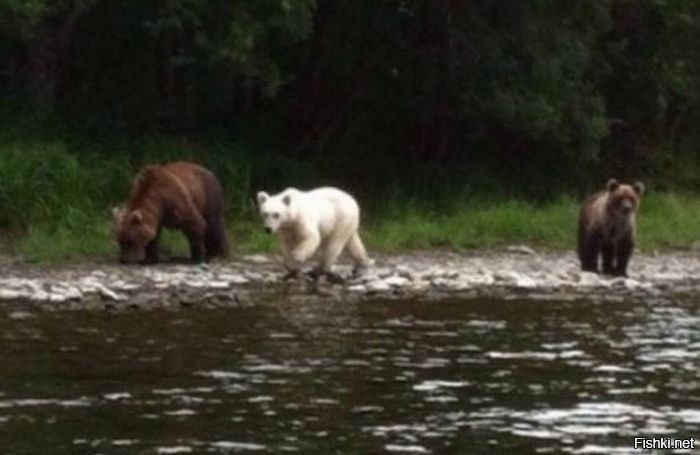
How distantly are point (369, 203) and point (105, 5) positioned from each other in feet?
14.0

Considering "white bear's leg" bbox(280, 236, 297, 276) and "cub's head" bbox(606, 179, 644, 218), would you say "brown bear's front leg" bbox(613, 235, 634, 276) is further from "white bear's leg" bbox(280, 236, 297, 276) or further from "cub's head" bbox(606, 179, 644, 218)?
"white bear's leg" bbox(280, 236, 297, 276)

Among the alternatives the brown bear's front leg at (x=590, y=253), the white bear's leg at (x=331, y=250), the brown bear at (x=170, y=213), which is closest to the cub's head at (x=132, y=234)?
the brown bear at (x=170, y=213)

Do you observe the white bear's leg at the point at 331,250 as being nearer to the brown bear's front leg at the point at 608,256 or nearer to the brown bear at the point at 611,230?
the brown bear at the point at 611,230

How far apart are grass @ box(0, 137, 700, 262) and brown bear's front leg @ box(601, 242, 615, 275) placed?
3.12 meters

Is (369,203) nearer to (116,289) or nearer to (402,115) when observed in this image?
(402,115)

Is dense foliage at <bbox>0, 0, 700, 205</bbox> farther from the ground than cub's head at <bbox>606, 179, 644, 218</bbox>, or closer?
farther from the ground

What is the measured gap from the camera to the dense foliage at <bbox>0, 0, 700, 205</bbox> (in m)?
24.5

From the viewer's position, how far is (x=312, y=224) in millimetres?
18734

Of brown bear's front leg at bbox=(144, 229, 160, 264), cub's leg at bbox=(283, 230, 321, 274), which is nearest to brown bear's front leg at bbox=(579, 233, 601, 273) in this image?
cub's leg at bbox=(283, 230, 321, 274)

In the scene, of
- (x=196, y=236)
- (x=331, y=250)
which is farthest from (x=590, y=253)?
(x=196, y=236)

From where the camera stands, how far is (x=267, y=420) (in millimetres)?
11062

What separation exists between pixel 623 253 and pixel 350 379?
25.7 feet

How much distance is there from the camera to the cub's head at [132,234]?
65.7 ft

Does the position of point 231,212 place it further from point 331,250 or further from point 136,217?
point 331,250
